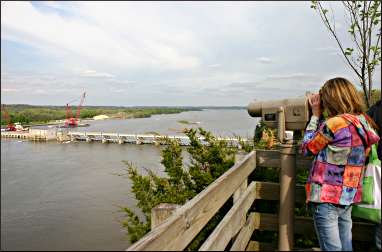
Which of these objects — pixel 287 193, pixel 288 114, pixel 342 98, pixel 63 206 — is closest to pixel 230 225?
pixel 287 193

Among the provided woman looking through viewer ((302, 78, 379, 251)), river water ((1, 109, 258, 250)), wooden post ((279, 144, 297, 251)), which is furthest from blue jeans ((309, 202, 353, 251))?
river water ((1, 109, 258, 250))

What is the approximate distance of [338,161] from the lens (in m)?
1.92

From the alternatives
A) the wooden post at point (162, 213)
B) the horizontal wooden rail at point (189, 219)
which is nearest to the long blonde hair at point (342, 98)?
the horizontal wooden rail at point (189, 219)

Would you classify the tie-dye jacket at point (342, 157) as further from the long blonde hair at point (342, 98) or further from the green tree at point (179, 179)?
the green tree at point (179, 179)

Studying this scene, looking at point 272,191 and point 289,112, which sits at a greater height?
point 289,112

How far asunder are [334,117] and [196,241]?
2058 mm

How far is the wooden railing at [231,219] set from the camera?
50.0 inches

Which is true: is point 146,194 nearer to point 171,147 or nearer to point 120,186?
point 171,147

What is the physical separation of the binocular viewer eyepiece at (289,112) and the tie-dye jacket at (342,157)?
27 centimetres

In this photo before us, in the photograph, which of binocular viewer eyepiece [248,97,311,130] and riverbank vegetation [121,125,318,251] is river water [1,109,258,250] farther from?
binocular viewer eyepiece [248,97,311,130]

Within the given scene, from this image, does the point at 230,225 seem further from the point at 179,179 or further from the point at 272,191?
the point at 179,179

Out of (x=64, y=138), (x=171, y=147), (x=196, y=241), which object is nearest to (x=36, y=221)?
(x=171, y=147)

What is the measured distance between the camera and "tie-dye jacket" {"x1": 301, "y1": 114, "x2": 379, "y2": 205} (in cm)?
191

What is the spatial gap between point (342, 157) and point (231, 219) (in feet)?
2.40
